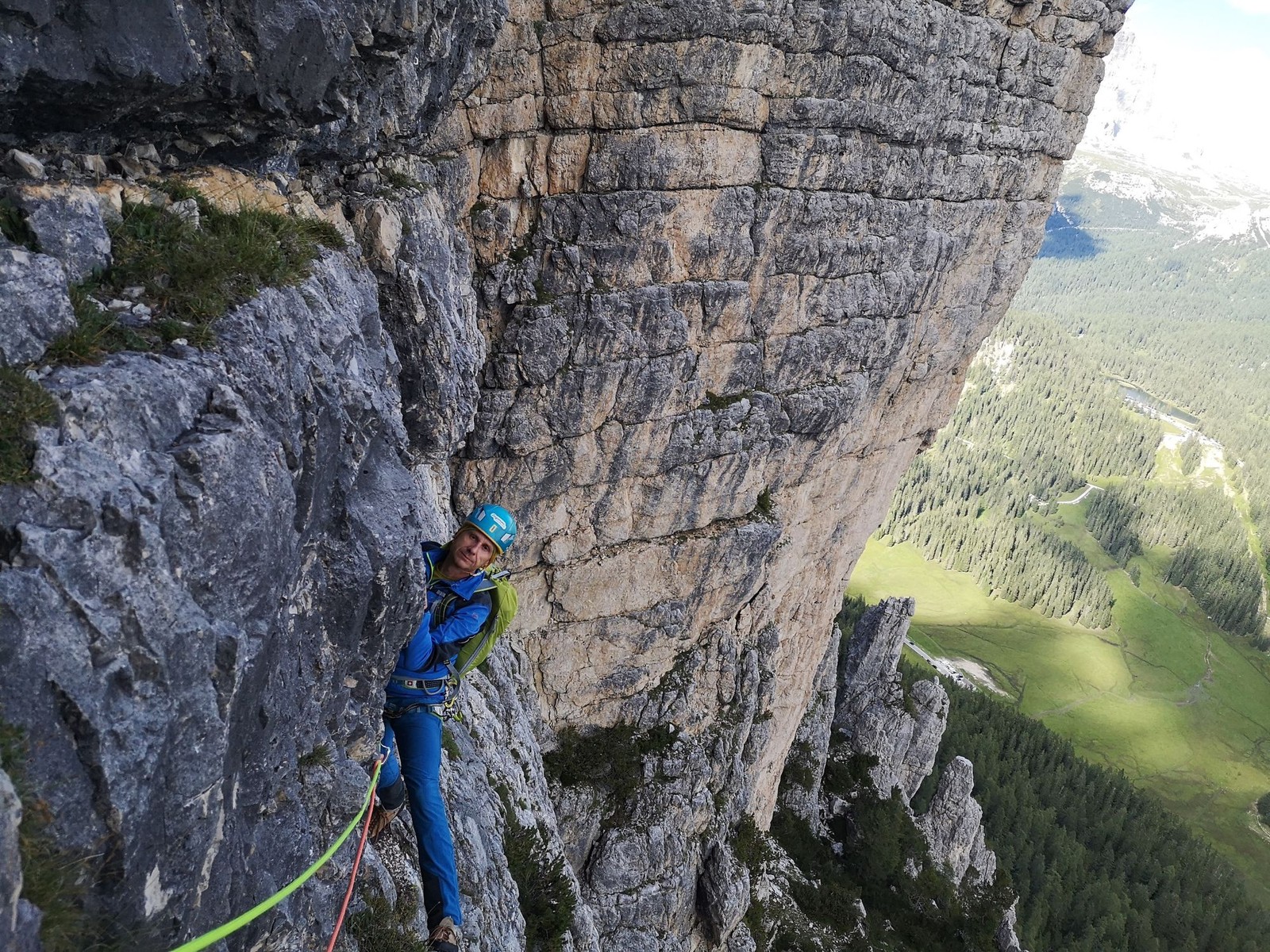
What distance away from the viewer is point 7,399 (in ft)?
16.0

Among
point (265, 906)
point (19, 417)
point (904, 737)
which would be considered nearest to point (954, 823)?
point (904, 737)

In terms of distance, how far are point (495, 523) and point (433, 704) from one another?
8.55 ft

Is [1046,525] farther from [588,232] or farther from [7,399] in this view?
[7,399]

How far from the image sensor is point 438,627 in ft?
30.8

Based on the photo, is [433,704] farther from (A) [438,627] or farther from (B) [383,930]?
(B) [383,930]

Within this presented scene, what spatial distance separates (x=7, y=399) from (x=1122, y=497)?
7825 inches

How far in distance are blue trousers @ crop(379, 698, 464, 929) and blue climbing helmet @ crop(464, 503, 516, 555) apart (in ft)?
8.00

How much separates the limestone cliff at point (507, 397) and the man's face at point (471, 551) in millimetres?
851

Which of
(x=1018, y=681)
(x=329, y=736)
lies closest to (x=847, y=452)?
(x=329, y=736)

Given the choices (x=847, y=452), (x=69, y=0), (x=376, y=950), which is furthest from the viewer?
(x=847, y=452)

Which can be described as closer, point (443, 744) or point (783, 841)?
point (443, 744)

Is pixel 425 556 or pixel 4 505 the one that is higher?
pixel 4 505

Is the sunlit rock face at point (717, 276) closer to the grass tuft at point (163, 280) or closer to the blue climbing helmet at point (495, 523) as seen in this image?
the grass tuft at point (163, 280)

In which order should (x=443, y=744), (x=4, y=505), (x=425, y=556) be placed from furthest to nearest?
1. (x=443, y=744)
2. (x=425, y=556)
3. (x=4, y=505)
